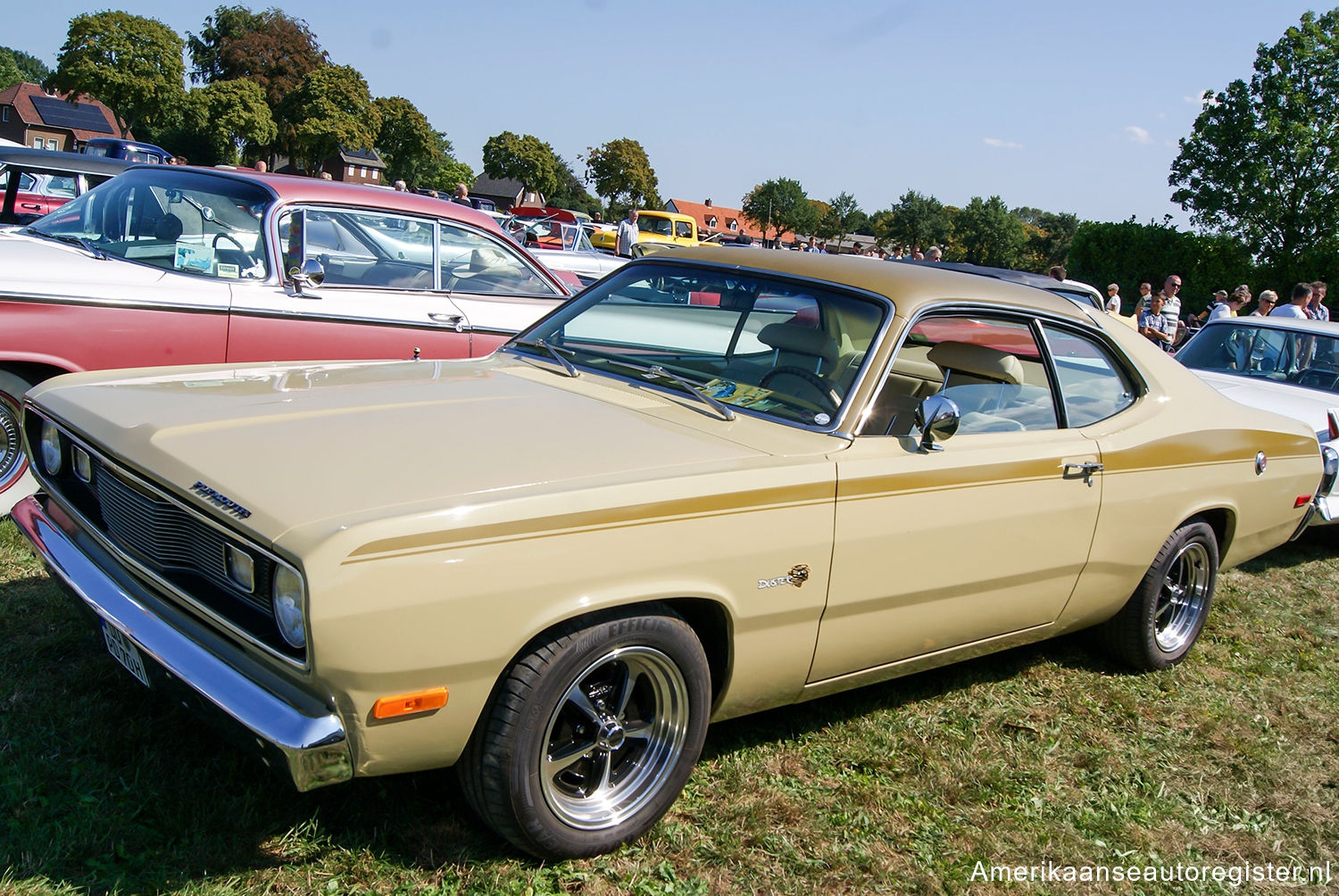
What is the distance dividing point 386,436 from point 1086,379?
2558mm

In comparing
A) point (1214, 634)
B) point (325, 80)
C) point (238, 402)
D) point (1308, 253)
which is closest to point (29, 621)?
point (238, 402)

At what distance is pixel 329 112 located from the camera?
55000mm

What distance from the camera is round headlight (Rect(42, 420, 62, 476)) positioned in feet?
9.80

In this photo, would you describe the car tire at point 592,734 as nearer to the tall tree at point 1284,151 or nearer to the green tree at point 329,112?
the tall tree at point 1284,151

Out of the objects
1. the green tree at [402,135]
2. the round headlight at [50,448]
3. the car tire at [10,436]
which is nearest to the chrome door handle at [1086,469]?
the round headlight at [50,448]

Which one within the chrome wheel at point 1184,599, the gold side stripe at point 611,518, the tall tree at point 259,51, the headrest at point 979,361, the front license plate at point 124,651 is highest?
the tall tree at point 259,51

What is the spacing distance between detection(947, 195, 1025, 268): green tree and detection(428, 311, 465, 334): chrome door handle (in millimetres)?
71882

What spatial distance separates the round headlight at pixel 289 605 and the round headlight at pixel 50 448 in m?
1.28

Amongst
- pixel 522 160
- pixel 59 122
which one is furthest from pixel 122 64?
pixel 59 122

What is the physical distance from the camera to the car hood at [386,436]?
7.31 ft

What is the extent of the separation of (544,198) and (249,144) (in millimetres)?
21808

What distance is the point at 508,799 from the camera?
2309mm

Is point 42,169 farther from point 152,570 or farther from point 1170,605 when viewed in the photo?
point 1170,605

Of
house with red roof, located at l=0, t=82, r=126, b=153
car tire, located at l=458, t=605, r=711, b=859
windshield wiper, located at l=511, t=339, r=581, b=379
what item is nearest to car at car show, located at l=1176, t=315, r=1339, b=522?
windshield wiper, located at l=511, t=339, r=581, b=379
